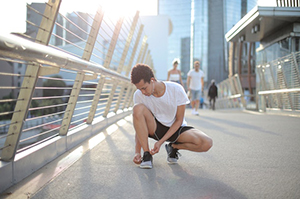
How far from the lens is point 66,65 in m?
2.72

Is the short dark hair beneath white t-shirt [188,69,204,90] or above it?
beneath

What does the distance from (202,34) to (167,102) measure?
10669 cm

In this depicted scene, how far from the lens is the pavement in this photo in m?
2.46

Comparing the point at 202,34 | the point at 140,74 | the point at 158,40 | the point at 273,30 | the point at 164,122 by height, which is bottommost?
the point at 164,122

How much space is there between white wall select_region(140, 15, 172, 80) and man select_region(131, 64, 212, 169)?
48.8 m

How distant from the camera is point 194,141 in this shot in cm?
341

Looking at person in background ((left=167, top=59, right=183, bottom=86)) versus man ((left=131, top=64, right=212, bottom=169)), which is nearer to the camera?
man ((left=131, top=64, right=212, bottom=169))

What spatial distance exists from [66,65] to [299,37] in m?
11.8

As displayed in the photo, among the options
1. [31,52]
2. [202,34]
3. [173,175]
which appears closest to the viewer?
[31,52]

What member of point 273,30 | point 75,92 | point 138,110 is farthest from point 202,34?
point 138,110

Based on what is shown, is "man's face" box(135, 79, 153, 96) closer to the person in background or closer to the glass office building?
the person in background

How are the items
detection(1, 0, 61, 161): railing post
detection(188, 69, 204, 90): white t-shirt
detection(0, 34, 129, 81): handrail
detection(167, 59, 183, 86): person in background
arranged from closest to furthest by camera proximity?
detection(0, 34, 129, 81): handrail < detection(1, 0, 61, 161): railing post < detection(167, 59, 183, 86): person in background < detection(188, 69, 204, 90): white t-shirt

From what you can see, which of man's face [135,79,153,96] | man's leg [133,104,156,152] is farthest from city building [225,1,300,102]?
man's face [135,79,153,96]

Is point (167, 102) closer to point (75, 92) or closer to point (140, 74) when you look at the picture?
point (140, 74)
